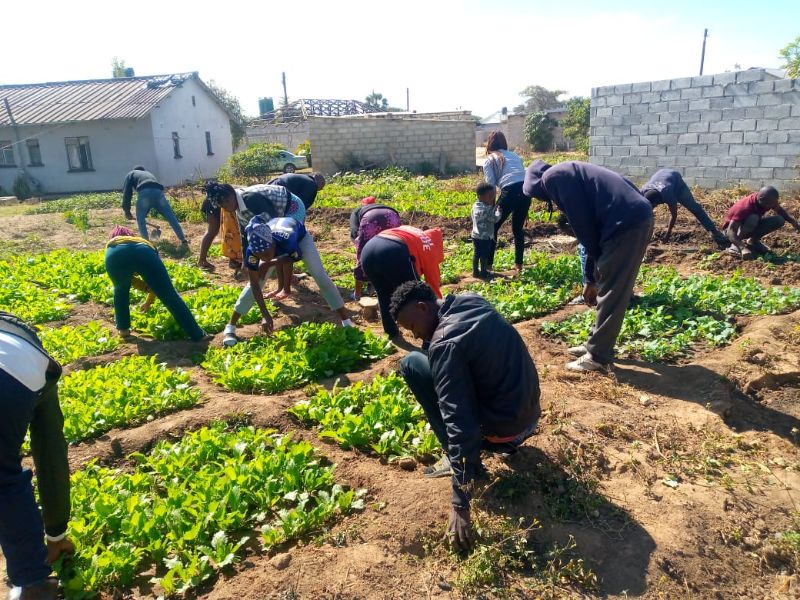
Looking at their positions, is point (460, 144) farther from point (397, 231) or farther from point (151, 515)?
point (151, 515)

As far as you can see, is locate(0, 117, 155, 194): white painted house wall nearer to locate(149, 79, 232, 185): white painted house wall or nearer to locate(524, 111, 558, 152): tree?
locate(149, 79, 232, 185): white painted house wall

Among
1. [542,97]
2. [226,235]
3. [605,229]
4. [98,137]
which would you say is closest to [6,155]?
[98,137]

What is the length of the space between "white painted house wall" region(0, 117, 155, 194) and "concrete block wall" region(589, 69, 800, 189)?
60.7 ft

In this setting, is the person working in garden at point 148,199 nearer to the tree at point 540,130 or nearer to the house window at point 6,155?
the house window at point 6,155

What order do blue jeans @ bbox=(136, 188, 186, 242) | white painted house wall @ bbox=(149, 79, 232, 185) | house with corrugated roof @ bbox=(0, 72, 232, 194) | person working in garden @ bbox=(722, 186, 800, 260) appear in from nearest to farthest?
person working in garden @ bbox=(722, 186, 800, 260), blue jeans @ bbox=(136, 188, 186, 242), house with corrugated roof @ bbox=(0, 72, 232, 194), white painted house wall @ bbox=(149, 79, 232, 185)

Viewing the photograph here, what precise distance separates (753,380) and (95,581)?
14.8 ft

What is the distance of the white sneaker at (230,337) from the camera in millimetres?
5809

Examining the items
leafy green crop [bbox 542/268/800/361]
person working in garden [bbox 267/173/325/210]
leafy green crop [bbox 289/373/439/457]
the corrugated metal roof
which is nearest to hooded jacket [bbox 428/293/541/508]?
leafy green crop [bbox 289/373/439/457]

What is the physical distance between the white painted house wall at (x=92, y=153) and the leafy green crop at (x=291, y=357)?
70.1 ft

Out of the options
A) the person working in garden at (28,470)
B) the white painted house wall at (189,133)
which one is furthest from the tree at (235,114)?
the person working in garden at (28,470)

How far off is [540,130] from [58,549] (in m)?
32.0

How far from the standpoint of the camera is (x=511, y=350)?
298 centimetres

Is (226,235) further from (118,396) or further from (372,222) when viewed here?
(118,396)

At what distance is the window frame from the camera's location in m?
24.8
